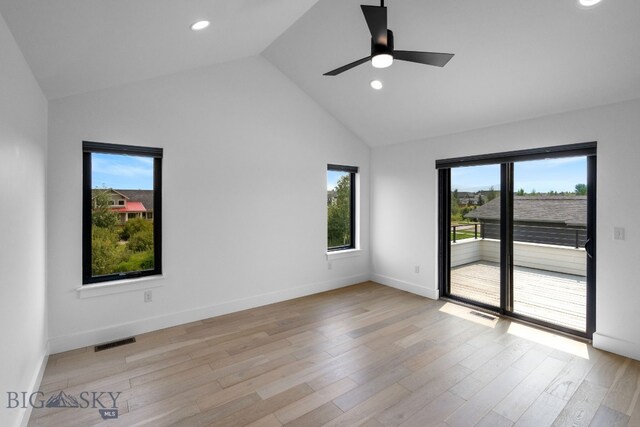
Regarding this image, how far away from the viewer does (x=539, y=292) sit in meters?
3.70

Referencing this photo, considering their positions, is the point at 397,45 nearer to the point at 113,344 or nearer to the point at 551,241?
the point at 551,241

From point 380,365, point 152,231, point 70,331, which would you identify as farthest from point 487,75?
point 70,331

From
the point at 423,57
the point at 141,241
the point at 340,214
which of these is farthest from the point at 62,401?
the point at 340,214

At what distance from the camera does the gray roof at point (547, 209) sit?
3.33 m

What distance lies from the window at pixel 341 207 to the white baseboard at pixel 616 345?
3.30m

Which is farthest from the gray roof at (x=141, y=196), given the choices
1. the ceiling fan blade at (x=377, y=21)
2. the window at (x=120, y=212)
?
the ceiling fan blade at (x=377, y=21)

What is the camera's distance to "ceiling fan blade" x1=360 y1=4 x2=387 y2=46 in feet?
6.05

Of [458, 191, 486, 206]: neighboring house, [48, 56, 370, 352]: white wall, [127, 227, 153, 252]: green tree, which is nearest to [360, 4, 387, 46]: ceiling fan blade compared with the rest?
[48, 56, 370, 352]: white wall

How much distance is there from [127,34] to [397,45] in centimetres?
237

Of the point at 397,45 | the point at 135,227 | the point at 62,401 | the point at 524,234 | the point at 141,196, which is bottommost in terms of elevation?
the point at 62,401

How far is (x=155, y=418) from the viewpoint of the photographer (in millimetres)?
2105

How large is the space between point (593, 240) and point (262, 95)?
4.13 metres

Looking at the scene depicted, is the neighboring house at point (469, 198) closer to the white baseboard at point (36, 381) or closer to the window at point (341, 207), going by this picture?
the window at point (341, 207)

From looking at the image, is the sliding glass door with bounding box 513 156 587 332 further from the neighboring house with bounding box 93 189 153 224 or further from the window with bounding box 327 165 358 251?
the neighboring house with bounding box 93 189 153 224
